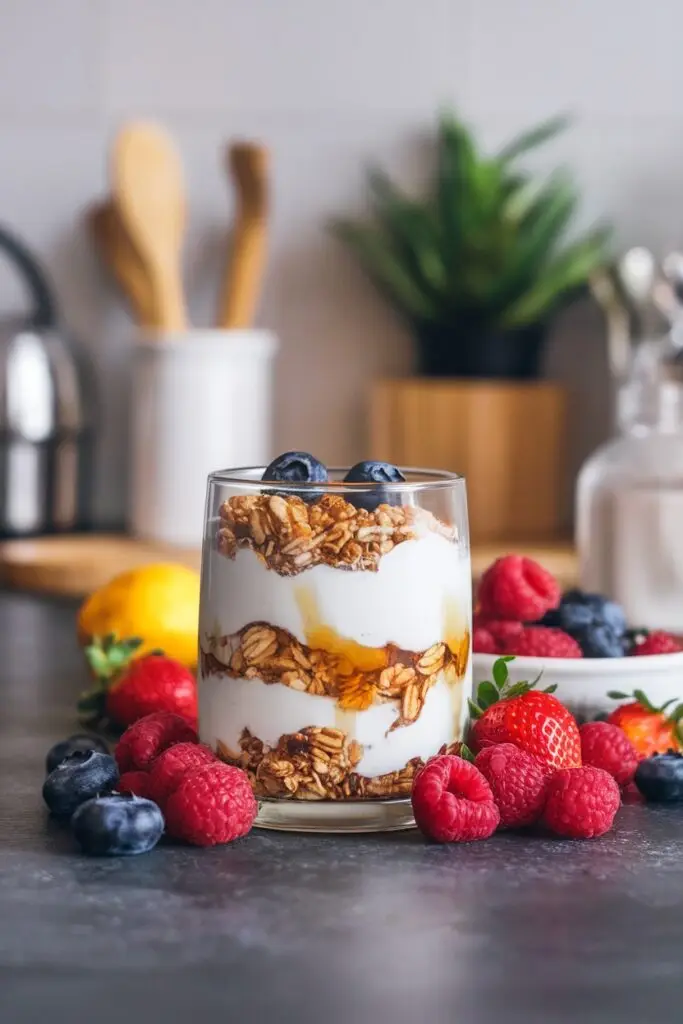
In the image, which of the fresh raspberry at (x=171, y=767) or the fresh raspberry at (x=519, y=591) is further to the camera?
the fresh raspberry at (x=519, y=591)

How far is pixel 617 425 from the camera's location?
2047 mm

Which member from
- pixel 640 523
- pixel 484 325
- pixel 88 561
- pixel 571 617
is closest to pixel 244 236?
pixel 484 325

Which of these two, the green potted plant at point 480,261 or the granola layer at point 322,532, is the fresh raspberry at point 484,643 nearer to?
the granola layer at point 322,532

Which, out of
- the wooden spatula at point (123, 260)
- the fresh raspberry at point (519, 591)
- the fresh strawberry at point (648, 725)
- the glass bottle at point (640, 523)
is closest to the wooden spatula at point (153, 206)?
the wooden spatula at point (123, 260)

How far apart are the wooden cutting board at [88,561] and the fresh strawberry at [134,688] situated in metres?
0.75

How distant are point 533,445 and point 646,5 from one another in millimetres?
658

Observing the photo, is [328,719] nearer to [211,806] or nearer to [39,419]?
[211,806]

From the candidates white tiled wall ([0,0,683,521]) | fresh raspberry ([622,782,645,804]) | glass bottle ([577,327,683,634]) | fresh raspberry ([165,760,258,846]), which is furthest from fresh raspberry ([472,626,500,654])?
white tiled wall ([0,0,683,521])

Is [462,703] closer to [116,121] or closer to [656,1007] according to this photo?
[656,1007]

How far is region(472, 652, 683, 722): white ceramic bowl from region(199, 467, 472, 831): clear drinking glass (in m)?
0.11

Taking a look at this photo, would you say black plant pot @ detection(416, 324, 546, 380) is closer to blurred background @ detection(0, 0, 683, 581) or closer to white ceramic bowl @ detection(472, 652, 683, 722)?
blurred background @ detection(0, 0, 683, 581)

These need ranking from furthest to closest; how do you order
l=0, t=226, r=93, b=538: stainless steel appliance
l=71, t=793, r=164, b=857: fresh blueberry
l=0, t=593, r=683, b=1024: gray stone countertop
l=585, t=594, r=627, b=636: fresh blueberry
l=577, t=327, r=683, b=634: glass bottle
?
l=0, t=226, r=93, b=538: stainless steel appliance < l=577, t=327, r=683, b=634: glass bottle < l=585, t=594, r=627, b=636: fresh blueberry < l=71, t=793, r=164, b=857: fresh blueberry < l=0, t=593, r=683, b=1024: gray stone countertop

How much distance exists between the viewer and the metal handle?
6.45 feet

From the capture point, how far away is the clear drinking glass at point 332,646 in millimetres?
697
